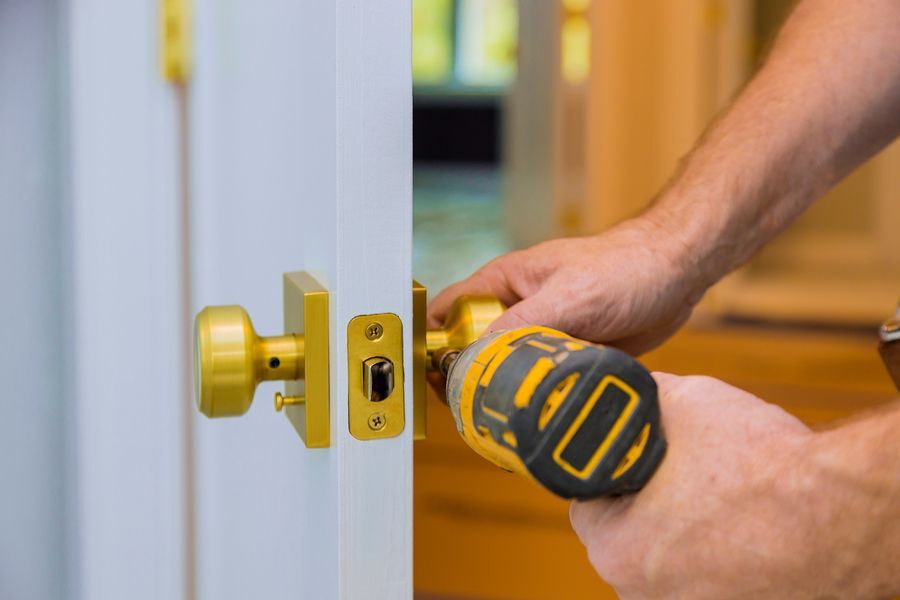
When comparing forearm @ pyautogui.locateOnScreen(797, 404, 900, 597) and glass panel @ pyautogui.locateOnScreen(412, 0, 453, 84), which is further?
glass panel @ pyautogui.locateOnScreen(412, 0, 453, 84)

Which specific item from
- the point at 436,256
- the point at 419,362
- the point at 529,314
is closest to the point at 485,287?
the point at 529,314

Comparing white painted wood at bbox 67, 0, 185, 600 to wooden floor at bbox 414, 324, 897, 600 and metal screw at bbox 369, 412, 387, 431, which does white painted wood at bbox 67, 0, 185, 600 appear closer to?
metal screw at bbox 369, 412, 387, 431

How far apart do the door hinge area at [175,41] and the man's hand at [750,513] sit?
1.39ft

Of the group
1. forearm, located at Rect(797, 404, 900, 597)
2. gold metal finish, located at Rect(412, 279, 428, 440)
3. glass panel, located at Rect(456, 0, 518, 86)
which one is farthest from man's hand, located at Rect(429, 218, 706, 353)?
glass panel, located at Rect(456, 0, 518, 86)

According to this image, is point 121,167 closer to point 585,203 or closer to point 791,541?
point 791,541

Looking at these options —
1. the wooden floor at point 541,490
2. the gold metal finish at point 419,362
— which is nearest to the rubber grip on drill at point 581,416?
the gold metal finish at point 419,362

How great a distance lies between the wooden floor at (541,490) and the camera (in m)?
2.13

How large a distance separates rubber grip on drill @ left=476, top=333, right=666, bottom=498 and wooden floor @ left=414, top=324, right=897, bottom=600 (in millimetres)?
1718

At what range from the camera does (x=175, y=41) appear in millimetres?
738

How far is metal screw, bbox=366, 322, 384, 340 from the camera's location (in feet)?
1.63

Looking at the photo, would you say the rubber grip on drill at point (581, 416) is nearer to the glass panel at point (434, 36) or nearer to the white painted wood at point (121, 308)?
the white painted wood at point (121, 308)

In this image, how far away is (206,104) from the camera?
0.73m

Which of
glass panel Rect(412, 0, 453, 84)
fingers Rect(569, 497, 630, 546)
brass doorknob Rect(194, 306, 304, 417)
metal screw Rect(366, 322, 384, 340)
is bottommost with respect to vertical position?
fingers Rect(569, 497, 630, 546)

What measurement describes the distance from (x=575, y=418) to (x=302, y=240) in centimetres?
20
